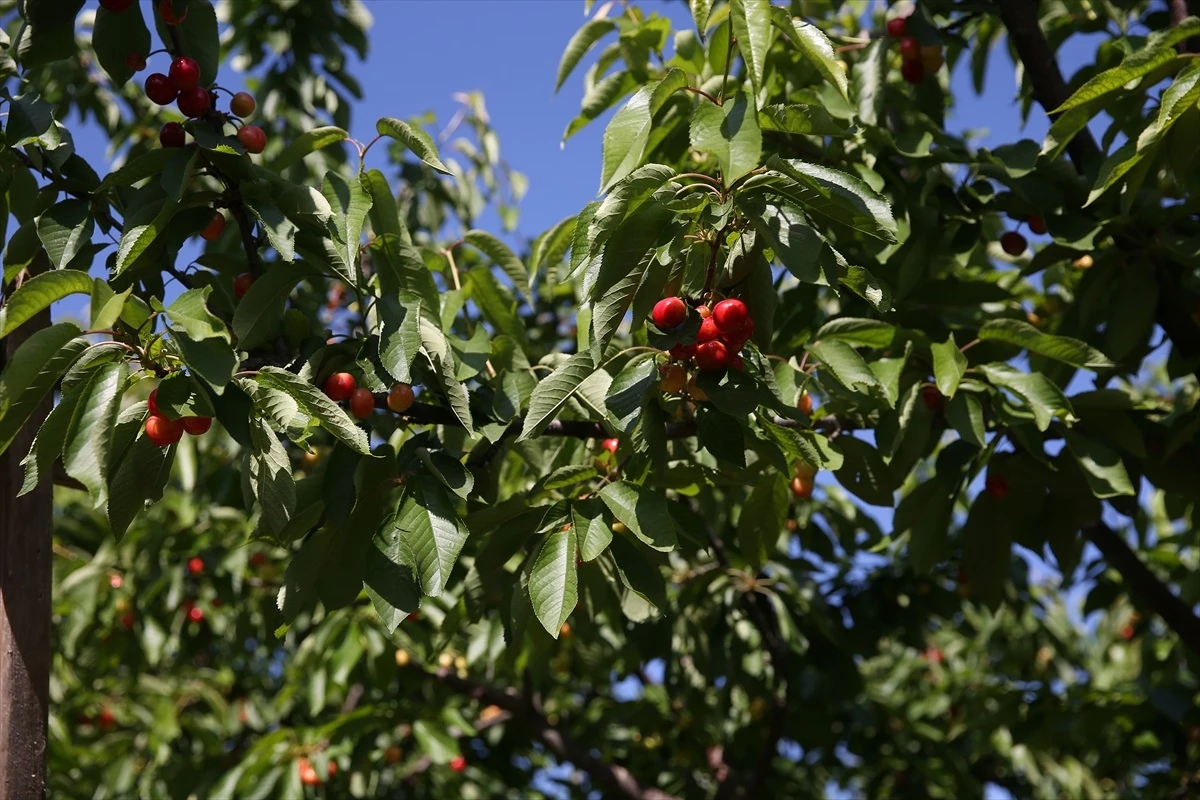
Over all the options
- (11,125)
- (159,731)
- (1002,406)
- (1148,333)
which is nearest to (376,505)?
(11,125)

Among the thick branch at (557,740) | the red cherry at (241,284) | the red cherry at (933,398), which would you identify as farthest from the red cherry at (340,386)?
the thick branch at (557,740)

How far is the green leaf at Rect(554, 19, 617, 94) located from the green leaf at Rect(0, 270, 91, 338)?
145 centimetres

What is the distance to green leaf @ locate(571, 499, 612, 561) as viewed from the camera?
169cm

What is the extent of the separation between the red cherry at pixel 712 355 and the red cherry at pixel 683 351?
0.04 feet

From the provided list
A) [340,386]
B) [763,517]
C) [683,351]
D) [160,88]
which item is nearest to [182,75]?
[160,88]

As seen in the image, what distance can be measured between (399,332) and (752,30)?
69cm

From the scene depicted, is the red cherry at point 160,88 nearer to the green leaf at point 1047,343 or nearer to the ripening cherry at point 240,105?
the ripening cherry at point 240,105

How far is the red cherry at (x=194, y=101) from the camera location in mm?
1990

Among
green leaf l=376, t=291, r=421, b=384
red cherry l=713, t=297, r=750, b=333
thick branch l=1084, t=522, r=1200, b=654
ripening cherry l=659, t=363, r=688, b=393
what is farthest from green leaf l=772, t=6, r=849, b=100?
thick branch l=1084, t=522, r=1200, b=654

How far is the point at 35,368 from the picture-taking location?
1474 mm

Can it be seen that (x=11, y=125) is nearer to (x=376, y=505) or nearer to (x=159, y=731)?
(x=376, y=505)

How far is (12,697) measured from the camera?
1.90m

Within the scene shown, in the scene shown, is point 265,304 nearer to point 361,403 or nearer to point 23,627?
point 361,403

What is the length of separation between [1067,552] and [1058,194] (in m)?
0.81
